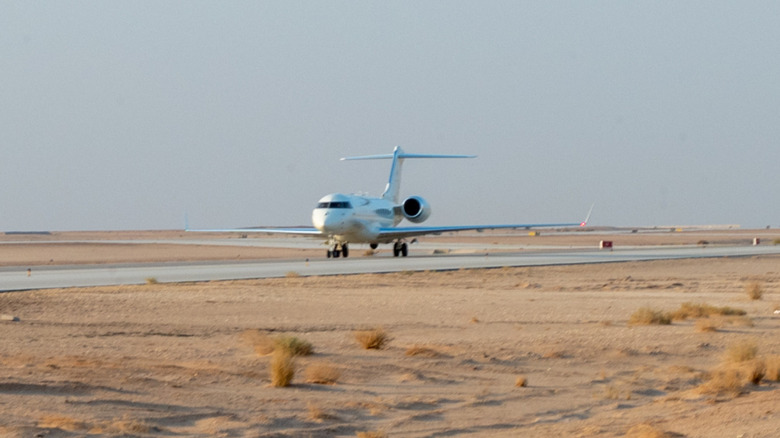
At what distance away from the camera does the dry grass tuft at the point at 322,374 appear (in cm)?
1208

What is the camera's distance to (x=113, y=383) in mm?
11164

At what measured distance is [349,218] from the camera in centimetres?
4750

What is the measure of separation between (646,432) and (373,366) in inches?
181

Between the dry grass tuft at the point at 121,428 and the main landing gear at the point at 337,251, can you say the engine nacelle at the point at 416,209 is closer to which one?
the main landing gear at the point at 337,251

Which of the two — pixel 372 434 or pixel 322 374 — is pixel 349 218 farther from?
pixel 372 434

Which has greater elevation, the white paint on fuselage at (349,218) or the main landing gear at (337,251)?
the white paint on fuselage at (349,218)

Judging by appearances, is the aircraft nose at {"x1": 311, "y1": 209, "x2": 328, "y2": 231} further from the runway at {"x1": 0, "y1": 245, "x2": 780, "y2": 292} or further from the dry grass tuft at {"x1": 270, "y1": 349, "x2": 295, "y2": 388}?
the dry grass tuft at {"x1": 270, "y1": 349, "x2": 295, "y2": 388}

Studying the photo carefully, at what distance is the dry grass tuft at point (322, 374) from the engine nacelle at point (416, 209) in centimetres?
4218

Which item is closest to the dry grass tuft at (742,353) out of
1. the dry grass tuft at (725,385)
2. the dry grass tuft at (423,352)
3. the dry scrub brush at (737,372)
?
the dry scrub brush at (737,372)

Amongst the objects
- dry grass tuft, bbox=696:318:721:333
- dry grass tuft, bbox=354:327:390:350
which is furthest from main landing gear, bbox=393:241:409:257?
dry grass tuft, bbox=354:327:390:350

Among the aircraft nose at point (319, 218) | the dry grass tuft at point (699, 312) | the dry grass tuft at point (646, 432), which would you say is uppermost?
the aircraft nose at point (319, 218)

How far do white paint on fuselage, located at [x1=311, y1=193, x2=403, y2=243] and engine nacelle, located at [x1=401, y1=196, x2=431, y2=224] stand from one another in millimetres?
3503

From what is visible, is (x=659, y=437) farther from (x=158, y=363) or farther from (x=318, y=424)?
(x=158, y=363)

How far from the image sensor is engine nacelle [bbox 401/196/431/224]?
54594 millimetres
